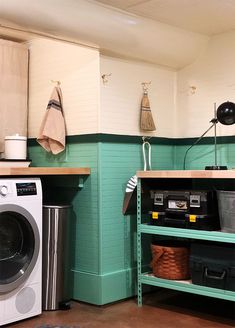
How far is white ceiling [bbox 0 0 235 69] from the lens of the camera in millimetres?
3277

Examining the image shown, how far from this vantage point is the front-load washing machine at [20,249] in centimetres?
345

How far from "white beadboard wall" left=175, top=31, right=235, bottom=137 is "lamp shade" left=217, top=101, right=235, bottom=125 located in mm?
326

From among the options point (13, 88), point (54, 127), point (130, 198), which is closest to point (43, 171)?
point (54, 127)

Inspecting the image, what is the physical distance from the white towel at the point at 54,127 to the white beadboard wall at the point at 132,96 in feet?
1.38

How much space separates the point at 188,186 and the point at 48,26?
188 cm

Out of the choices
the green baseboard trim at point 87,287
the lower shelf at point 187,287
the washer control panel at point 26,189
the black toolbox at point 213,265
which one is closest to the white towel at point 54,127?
the washer control panel at point 26,189

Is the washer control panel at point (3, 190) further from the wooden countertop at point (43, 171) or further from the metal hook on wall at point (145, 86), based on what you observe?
the metal hook on wall at point (145, 86)

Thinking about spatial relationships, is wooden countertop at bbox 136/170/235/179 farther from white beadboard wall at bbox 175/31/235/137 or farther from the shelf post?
white beadboard wall at bbox 175/31/235/137

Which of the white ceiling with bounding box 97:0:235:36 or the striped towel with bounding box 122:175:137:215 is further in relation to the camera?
the striped towel with bounding box 122:175:137:215

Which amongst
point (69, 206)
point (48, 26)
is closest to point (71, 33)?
point (48, 26)

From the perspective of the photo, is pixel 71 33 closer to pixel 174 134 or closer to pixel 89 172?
pixel 89 172

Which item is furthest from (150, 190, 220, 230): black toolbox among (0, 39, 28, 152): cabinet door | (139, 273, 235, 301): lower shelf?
(0, 39, 28, 152): cabinet door

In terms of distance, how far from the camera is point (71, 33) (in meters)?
3.54

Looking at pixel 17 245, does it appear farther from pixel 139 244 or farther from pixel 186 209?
pixel 186 209
